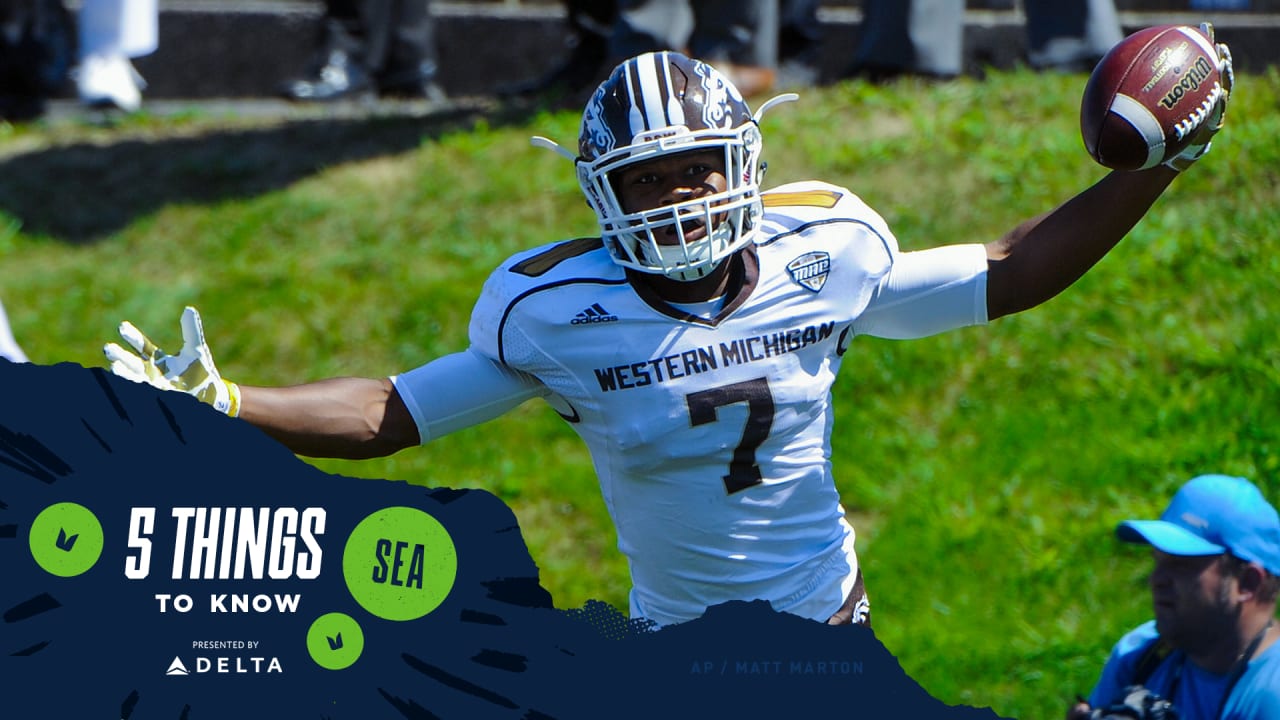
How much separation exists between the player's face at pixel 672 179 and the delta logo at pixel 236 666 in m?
1.06

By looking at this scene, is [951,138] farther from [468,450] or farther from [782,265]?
[782,265]

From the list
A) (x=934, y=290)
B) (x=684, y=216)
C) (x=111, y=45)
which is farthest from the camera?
(x=111, y=45)

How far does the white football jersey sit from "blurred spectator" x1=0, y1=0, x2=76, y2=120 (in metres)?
5.75

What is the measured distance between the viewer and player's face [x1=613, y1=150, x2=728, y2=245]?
3057 millimetres

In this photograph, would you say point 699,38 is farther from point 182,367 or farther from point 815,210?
point 182,367

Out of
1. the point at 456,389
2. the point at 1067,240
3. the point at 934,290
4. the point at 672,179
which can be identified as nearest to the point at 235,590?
the point at 456,389

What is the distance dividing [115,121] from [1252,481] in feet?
18.0

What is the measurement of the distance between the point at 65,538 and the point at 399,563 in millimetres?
590

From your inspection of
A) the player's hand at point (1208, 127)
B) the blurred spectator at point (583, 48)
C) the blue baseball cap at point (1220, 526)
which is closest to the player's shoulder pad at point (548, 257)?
the player's hand at point (1208, 127)

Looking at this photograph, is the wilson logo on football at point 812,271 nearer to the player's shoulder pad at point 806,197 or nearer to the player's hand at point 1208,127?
the player's shoulder pad at point 806,197

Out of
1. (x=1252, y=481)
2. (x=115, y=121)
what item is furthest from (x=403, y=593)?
(x=115, y=121)

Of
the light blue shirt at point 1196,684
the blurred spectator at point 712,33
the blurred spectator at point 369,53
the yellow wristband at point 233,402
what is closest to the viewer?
the yellow wristband at point 233,402

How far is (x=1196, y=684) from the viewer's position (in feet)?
12.7

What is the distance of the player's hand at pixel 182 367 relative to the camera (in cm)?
281
